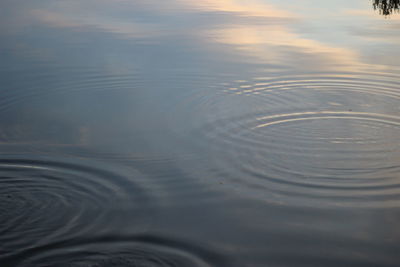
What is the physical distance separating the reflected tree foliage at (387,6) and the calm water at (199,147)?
233 centimetres

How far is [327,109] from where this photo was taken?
203 inches

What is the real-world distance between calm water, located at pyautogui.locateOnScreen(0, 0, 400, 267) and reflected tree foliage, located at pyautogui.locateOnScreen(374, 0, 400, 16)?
7.64 feet

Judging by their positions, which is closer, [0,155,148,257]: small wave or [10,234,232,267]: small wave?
[10,234,232,267]: small wave

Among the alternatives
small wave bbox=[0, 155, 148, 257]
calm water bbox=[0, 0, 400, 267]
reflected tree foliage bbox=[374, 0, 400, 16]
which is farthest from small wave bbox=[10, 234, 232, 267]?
reflected tree foliage bbox=[374, 0, 400, 16]

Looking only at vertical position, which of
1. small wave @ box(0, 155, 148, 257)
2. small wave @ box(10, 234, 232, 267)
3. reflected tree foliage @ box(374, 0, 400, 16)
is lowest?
small wave @ box(10, 234, 232, 267)

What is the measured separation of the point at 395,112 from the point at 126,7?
23.2 ft

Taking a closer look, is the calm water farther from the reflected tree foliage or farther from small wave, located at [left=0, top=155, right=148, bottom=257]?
the reflected tree foliage

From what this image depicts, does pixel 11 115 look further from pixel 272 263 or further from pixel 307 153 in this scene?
pixel 272 263

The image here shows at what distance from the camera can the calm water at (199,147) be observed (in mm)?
3051

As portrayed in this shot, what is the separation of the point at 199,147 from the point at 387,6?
7.97 meters

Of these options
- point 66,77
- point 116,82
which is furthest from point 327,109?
point 66,77

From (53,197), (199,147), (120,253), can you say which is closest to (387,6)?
(199,147)

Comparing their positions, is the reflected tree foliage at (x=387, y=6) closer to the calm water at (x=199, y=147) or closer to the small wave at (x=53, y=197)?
the calm water at (x=199, y=147)

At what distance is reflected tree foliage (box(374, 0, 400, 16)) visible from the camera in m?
10.4
